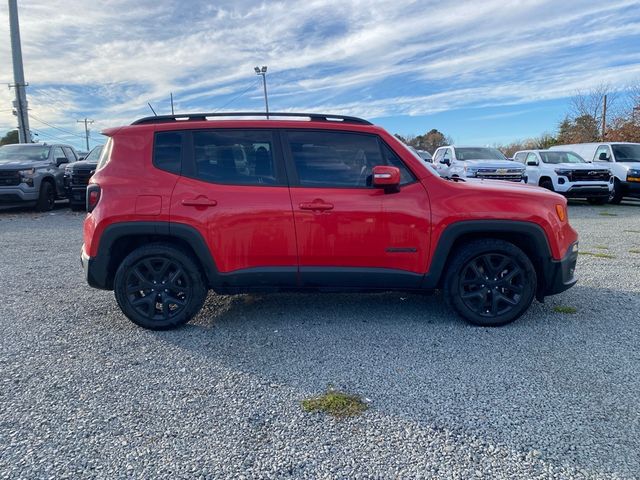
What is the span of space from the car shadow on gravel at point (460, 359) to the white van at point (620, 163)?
1161cm

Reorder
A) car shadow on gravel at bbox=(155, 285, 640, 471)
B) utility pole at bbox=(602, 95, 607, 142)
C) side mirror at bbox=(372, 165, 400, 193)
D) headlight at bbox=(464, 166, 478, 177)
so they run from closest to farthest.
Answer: car shadow on gravel at bbox=(155, 285, 640, 471) < side mirror at bbox=(372, 165, 400, 193) < headlight at bbox=(464, 166, 478, 177) < utility pole at bbox=(602, 95, 607, 142)

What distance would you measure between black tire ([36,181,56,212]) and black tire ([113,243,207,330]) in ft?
35.1

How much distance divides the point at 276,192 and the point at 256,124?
0.67 m

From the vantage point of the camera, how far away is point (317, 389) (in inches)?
119

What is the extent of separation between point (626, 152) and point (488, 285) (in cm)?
1482

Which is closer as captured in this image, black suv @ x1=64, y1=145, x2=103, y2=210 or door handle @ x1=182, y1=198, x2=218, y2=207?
door handle @ x1=182, y1=198, x2=218, y2=207

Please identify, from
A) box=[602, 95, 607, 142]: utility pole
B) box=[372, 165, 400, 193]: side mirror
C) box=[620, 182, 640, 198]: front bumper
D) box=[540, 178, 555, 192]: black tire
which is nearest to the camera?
box=[372, 165, 400, 193]: side mirror

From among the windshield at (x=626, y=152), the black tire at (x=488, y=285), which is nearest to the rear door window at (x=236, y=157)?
the black tire at (x=488, y=285)

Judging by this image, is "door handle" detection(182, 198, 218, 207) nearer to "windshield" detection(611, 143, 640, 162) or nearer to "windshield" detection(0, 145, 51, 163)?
"windshield" detection(0, 145, 51, 163)

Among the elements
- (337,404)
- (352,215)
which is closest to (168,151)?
(352,215)

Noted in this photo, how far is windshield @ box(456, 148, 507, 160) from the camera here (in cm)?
1527

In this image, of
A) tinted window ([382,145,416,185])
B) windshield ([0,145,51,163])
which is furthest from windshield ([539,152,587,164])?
windshield ([0,145,51,163])

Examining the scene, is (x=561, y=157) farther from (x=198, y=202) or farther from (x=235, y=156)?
(x=198, y=202)

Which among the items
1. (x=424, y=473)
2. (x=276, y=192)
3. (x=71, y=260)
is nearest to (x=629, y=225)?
(x=276, y=192)
